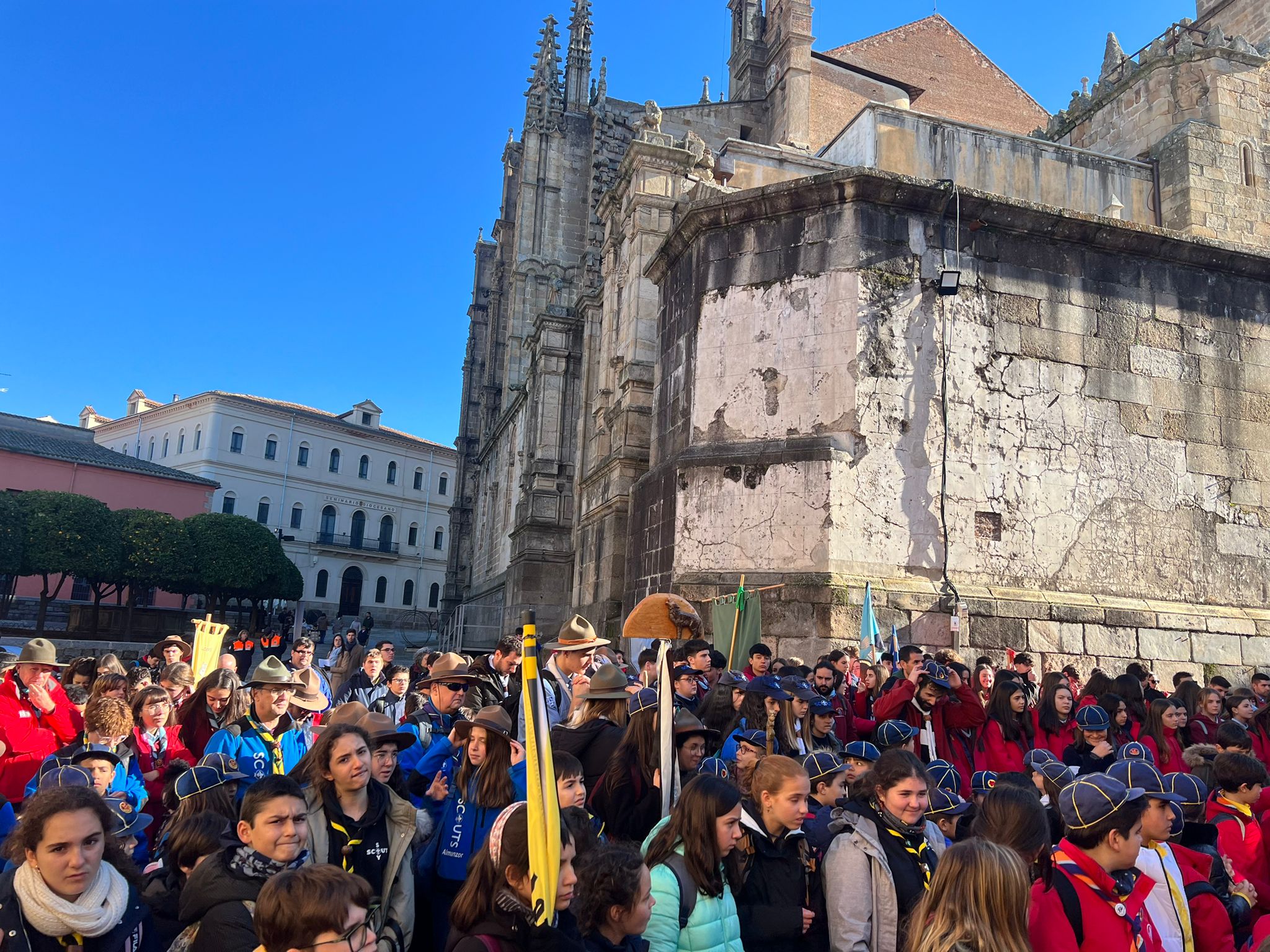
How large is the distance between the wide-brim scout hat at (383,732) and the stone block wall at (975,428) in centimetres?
736

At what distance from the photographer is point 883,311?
1215 cm

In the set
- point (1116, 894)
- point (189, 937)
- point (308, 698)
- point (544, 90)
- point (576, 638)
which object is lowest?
point (189, 937)

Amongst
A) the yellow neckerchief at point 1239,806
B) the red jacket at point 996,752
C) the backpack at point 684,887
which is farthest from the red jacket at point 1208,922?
the red jacket at point 996,752

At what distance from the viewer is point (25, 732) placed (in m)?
6.10

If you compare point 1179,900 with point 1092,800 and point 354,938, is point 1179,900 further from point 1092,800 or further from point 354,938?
point 354,938

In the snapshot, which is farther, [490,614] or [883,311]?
[490,614]

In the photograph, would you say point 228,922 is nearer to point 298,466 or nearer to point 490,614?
point 490,614

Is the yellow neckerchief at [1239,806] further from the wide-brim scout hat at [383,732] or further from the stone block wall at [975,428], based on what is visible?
the stone block wall at [975,428]

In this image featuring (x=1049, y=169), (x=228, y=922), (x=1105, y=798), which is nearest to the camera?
(x=228, y=922)

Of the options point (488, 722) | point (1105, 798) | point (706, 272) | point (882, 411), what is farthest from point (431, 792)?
point (706, 272)

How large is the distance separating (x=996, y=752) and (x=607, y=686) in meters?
3.42

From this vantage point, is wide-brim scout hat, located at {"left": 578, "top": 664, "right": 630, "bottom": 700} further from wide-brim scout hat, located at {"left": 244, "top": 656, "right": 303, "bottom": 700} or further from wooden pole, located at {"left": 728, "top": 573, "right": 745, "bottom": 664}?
wooden pole, located at {"left": 728, "top": 573, "right": 745, "bottom": 664}

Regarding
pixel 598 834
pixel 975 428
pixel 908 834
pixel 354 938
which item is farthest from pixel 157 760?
pixel 975 428

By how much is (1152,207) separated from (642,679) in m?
13.2
